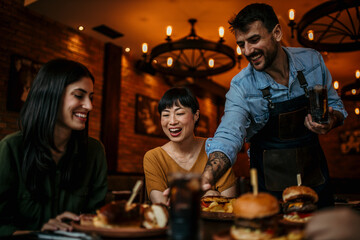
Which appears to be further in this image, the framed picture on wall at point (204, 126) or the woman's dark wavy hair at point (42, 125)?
the framed picture on wall at point (204, 126)

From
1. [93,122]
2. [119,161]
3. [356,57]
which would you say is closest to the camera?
[93,122]

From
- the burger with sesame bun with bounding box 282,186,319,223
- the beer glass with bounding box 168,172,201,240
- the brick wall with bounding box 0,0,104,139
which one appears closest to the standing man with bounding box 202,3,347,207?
the burger with sesame bun with bounding box 282,186,319,223

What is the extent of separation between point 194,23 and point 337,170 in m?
7.94

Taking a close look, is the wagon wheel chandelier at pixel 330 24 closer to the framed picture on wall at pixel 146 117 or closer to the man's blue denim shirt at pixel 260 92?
the man's blue denim shirt at pixel 260 92

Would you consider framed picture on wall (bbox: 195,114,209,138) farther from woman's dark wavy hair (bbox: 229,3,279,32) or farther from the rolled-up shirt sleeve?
woman's dark wavy hair (bbox: 229,3,279,32)

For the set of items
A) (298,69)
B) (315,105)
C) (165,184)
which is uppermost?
(298,69)

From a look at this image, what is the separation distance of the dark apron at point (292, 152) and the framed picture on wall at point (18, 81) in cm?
446

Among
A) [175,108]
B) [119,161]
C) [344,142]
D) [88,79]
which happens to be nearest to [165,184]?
[175,108]

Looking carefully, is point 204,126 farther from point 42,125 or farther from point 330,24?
point 42,125

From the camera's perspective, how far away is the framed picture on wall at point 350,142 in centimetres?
1076

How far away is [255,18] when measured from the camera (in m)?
2.04

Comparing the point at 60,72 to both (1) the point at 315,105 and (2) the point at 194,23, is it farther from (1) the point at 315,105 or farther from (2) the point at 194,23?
(2) the point at 194,23

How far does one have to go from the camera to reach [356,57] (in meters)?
7.92

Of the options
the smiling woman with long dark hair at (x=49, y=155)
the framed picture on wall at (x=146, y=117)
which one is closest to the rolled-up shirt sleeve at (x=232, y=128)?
the smiling woman with long dark hair at (x=49, y=155)
